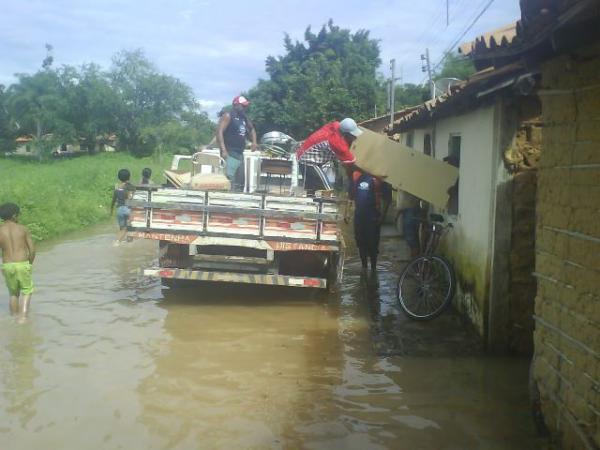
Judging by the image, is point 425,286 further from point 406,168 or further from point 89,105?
point 89,105

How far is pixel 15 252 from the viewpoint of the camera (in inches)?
277

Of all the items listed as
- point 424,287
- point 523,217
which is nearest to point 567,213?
point 523,217

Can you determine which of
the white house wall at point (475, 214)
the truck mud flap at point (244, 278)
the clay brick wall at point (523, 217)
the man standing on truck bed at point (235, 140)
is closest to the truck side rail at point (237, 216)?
→ the truck mud flap at point (244, 278)

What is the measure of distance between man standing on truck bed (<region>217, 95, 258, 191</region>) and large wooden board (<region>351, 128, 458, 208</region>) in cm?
257

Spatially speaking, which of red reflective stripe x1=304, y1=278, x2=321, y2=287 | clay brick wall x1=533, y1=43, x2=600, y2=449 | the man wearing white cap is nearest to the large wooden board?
the man wearing white cap

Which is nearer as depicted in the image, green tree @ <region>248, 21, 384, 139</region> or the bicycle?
the bicycle

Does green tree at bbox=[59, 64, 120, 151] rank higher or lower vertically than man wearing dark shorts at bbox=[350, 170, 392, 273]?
higher

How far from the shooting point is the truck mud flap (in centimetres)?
740

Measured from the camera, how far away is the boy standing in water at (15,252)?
702cm

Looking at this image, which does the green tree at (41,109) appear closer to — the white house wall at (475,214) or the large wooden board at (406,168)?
the large wooden board at (406,168)

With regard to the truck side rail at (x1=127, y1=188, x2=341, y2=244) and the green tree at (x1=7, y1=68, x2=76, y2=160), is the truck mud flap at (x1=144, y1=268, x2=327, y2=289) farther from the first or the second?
the green tree at (x1=7, y1=68, x2=76, y2=160)

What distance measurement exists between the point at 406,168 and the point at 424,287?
153 centimetres

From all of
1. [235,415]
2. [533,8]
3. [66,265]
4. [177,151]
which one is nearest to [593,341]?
[533,8]

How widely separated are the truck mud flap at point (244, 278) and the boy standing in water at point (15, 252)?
4.45ft
